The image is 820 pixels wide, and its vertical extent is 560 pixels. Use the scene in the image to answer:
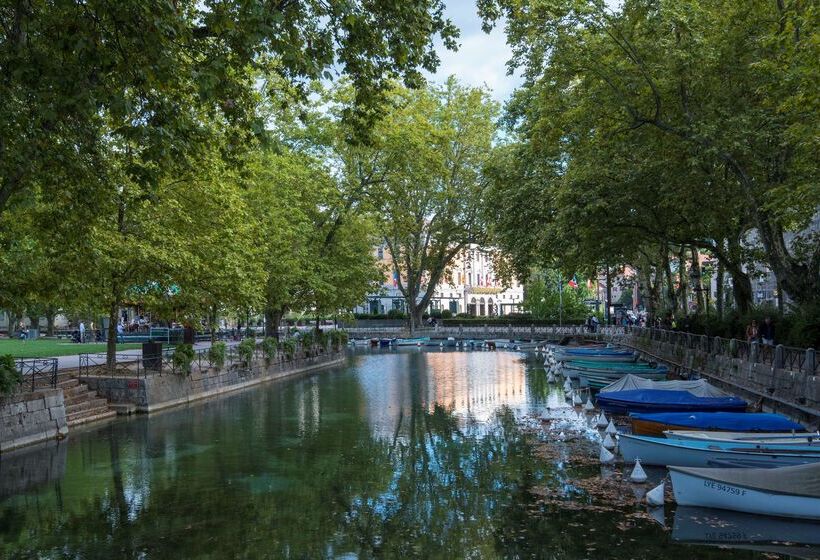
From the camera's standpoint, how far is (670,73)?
2319 centimetres

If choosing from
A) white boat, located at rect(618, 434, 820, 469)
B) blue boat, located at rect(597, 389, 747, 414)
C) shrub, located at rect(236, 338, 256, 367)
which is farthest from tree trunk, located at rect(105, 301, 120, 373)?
white boat, located at rect(618, 434, 820, 469)

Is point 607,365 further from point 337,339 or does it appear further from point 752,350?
point 337,339

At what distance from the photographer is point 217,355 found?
106ft

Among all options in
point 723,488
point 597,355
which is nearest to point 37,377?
point 723,488

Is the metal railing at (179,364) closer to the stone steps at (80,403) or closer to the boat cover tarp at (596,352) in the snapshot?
the stone steps at (80,403)

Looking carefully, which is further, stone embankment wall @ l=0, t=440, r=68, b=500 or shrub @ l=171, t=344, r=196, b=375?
shrub @ l=171, t=344, r=196, b=375

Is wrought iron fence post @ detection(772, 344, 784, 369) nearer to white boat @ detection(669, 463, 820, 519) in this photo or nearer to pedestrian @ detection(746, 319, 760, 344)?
pedestrian @ detection(746, 319, 760, 344)

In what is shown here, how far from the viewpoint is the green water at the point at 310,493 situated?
11.8 meters

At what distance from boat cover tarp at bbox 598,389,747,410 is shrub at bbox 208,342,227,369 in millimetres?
16842

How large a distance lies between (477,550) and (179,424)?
1506cm

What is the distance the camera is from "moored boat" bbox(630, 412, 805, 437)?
671 inches

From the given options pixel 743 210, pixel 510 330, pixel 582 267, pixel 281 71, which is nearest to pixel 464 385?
pixel 582 267

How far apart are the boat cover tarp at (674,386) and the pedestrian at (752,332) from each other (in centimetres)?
385

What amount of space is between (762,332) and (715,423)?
11.2 meters
